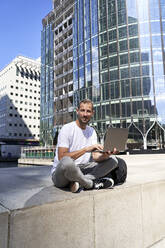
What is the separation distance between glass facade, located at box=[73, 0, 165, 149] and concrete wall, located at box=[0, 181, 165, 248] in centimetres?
3164

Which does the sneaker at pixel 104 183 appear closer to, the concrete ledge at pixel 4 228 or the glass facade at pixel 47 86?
the concrete ledge at pixel 4 228

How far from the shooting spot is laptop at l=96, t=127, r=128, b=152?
235cm

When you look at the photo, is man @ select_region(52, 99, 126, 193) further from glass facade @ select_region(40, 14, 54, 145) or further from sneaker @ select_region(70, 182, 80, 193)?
glass facade @ select_region(40, 14, 54, 145)

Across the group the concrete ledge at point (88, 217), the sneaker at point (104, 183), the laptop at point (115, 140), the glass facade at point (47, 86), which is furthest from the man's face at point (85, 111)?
the glass facade at point (47, 86)

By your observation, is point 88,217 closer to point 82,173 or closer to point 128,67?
point 82,173

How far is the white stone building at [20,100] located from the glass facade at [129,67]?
5410 cm

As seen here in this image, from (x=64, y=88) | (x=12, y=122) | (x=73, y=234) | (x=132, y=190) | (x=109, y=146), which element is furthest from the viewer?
(x=12, y=122)

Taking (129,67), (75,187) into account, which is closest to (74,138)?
(75,187)

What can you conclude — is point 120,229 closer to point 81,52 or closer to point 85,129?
point 85,129

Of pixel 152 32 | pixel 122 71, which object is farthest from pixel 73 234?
pixel 152 32

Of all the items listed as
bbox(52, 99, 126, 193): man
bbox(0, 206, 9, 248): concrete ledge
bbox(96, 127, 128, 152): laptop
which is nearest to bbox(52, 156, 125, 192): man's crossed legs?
bbox(52, 99, 126, 193): man

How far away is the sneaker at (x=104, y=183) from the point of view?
8.25 ft

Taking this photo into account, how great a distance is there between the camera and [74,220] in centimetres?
203

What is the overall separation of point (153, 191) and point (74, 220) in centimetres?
165
